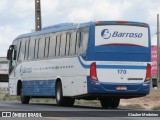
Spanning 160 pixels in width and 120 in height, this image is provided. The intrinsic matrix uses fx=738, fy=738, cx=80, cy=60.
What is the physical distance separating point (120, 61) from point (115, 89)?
43.4 inches

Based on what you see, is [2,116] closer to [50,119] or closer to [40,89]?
[50,119]

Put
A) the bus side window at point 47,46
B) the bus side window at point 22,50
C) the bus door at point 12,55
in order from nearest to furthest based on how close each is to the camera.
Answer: the bus side window at point 47,46 → the bus side window at point 22,50 → the bus door at point 12,55

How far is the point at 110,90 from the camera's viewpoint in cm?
2834

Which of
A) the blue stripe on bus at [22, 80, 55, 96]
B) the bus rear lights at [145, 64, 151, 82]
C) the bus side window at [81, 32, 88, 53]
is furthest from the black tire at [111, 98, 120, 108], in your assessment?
the bus side window at [81, 32, 88, 53]

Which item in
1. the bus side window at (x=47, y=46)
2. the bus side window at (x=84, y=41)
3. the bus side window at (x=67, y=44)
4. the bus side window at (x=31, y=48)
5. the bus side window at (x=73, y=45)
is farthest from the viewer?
the bus side window at (x=31, y=48)

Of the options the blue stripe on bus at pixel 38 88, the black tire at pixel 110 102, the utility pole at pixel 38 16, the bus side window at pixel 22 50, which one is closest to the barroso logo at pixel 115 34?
the black tire at pixel 110 102

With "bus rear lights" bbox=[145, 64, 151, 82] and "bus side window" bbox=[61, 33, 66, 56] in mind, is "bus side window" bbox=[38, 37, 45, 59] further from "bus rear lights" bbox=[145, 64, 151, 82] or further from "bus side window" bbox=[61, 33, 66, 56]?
"bus rear lights" bbox=[145, 64, 151, 82]

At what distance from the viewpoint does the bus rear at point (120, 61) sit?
2825 cm

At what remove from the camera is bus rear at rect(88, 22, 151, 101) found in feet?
92.7

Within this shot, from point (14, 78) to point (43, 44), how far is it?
4391 mm

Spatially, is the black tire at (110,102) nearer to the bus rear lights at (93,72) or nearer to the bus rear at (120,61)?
the bus rear at (120,61)

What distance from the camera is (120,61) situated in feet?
93.5

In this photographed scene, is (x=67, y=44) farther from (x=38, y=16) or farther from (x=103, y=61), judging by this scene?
(x=38, y=16)

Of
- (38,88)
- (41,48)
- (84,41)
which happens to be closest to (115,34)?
(84,41)
